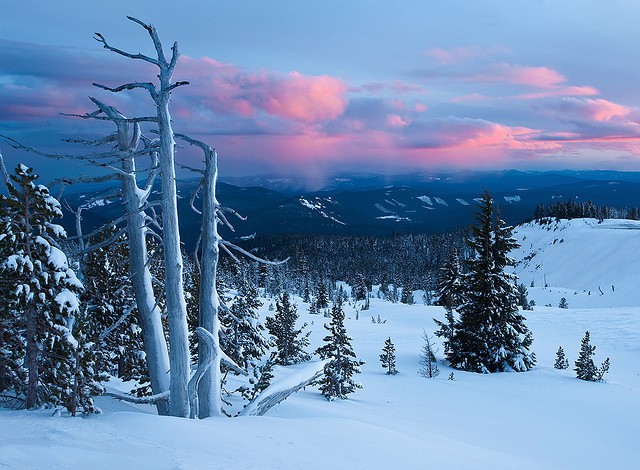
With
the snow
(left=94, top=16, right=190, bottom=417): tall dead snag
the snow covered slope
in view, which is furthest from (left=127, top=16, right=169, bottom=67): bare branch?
the snow covered slope

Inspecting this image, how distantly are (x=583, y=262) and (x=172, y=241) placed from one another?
130030 millimetres

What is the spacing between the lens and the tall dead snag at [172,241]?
663 cm

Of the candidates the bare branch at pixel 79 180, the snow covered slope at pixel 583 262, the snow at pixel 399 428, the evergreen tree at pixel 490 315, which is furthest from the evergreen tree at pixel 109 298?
the snow covered slope at pixel 583 262

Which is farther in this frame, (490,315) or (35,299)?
(490,315)

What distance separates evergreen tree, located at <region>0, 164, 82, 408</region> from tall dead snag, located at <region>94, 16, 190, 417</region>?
1666 mm

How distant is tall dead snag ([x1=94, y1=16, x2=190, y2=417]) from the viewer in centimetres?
663

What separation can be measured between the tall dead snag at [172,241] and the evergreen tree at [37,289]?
167cm

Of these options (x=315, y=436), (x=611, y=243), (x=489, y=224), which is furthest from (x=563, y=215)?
(x=315, y=436)

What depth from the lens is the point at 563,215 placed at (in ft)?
515

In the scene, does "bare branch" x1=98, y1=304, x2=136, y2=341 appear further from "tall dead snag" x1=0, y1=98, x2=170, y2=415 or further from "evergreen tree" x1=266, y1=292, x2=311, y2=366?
"evergreen tree" x1=266, y1=292, x2=311, y2=366

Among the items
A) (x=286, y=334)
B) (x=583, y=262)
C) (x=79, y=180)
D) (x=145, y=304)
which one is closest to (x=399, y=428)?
(x=145, y=304)

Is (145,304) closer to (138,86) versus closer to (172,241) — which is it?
(172,241)

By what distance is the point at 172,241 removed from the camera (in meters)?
7.18

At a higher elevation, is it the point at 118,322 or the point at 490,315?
the point at 118,322
